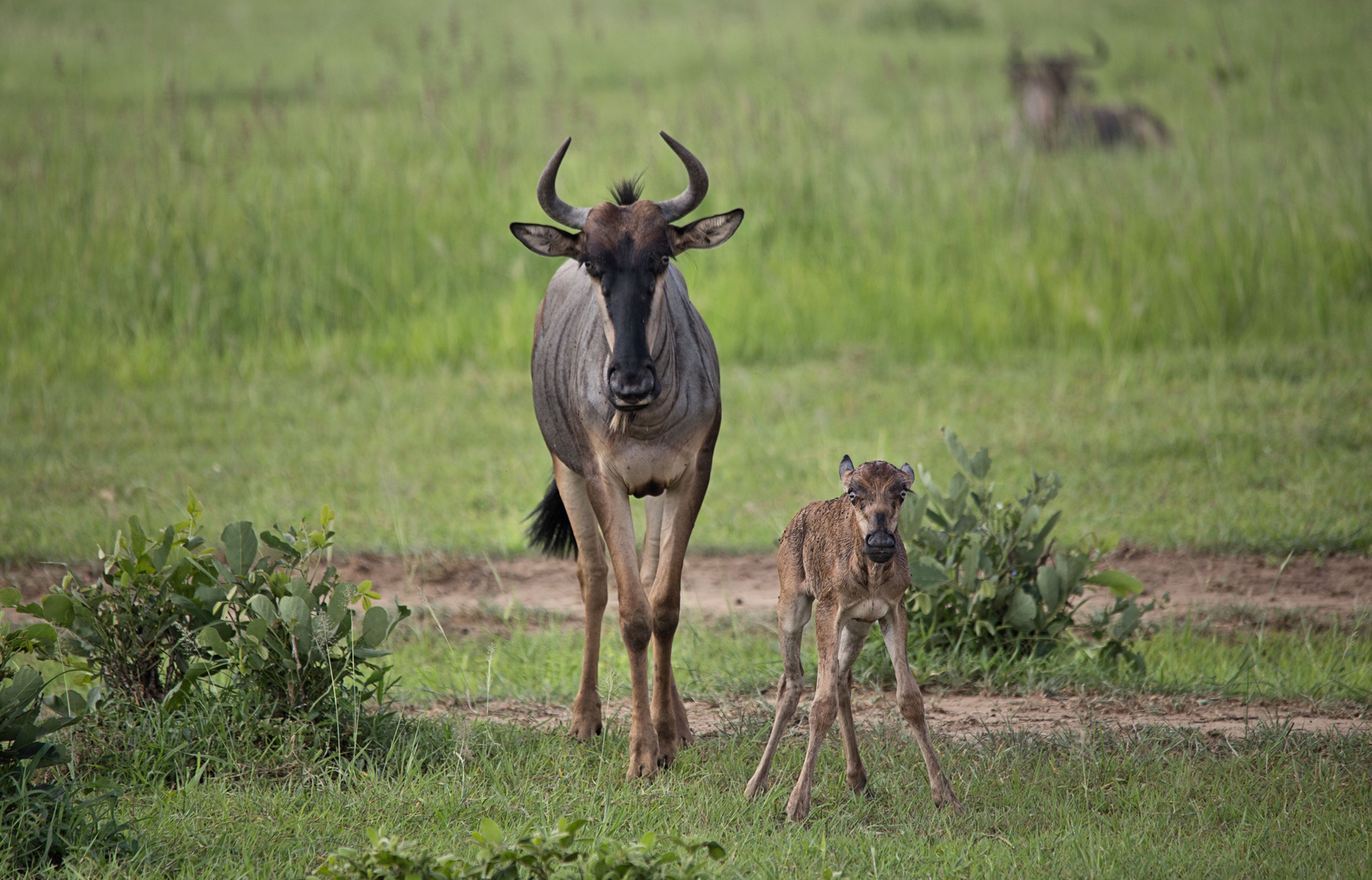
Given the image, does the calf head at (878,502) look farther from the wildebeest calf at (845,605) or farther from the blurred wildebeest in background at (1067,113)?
the blurred wildebeest in background at (1067,113)

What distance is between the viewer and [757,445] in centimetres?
855

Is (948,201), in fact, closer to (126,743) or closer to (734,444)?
(734,444)

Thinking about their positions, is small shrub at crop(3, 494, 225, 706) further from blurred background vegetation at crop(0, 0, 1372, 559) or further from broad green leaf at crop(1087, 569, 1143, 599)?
broad green leaf at crop(1087, 569, 1143, 599)

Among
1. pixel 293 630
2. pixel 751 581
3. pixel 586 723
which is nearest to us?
pixel 293 630

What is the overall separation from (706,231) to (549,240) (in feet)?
1.69

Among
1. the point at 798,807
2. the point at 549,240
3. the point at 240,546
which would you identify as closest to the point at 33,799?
the point at 240,546

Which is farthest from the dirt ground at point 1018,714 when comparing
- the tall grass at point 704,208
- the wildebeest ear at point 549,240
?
the tall grass at point 704,208

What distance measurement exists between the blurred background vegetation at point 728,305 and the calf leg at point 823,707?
3.14 m

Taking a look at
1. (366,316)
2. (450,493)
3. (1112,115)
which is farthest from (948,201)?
(450,493)

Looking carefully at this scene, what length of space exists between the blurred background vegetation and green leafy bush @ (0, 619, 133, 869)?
3227 millimetres

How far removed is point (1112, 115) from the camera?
14.1 m

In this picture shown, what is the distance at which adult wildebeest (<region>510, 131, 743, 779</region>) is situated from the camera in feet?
14.3

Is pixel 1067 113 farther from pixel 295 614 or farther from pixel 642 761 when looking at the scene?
pixel 295 614

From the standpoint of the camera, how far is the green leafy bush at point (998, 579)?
5164 millimetres
